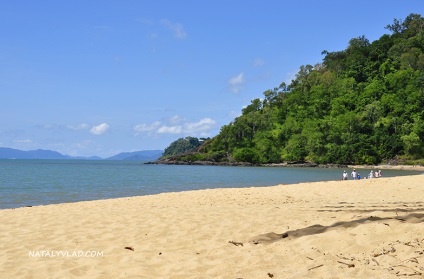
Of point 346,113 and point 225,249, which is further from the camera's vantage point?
point 346,113

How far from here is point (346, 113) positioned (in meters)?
123

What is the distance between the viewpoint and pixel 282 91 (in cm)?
→ 17538

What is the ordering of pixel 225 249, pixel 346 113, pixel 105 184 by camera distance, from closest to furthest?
pixel 225 249 < pixel 105 184 < pixel 346 113

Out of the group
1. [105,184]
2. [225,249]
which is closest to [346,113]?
[105,184]

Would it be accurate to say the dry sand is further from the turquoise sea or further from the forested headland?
the forested headland

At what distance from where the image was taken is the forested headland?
111 m

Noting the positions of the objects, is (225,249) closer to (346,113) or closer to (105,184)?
(105,184)

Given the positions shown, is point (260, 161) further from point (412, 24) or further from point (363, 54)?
point (412, 24)

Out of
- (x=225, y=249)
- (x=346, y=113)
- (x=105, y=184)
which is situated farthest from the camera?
(x=346, y=113)

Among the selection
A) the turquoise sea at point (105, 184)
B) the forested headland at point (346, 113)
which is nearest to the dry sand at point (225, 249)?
the turquoise sea at point (105, 184)

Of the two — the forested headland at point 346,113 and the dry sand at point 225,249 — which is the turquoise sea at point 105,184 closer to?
the dry sand at point 225,249

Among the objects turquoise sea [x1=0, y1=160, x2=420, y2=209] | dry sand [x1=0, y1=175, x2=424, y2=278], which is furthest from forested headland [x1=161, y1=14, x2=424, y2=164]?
dry sand [x1=0, y1=175, x2=424, y2=278]

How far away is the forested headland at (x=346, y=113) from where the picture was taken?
11088 cm

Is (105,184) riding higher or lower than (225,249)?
lower
